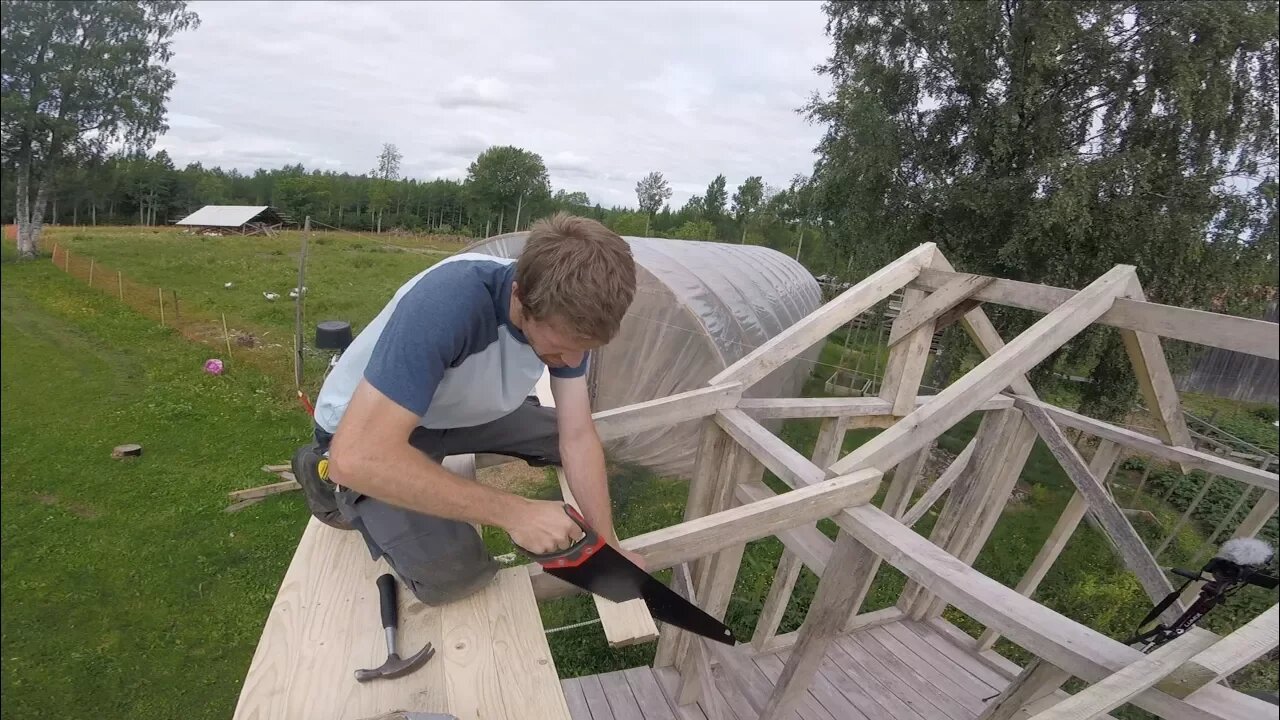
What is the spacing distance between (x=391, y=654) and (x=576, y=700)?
314cm

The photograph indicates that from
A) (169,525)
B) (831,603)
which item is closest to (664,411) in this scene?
(831,603)

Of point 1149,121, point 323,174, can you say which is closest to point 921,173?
point 1149,121

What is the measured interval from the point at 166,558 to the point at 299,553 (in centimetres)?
507

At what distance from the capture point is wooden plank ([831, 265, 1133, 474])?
244 centimetres

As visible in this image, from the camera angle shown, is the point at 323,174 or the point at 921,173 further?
the point at 921,173

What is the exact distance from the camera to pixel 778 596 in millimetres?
4305

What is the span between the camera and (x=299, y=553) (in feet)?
6.66

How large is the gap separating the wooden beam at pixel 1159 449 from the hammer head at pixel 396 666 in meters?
2.81

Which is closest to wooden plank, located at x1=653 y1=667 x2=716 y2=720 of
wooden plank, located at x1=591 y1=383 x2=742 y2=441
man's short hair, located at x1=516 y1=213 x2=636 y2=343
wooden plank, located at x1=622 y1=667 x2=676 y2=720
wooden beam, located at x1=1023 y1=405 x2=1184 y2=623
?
wooden plank, located at x1=622 y1=667 x2=676 y2=720

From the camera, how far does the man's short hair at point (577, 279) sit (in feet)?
5.45

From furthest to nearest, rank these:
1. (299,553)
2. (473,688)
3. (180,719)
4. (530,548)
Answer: (180,719)
(299,553)
(530,548)
(473,688)

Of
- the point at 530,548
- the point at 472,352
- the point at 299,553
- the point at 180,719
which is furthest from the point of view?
the point at 180,719

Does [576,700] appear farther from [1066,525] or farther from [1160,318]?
[1160,318]

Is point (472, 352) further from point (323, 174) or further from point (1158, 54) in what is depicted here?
point (1158, 54)
